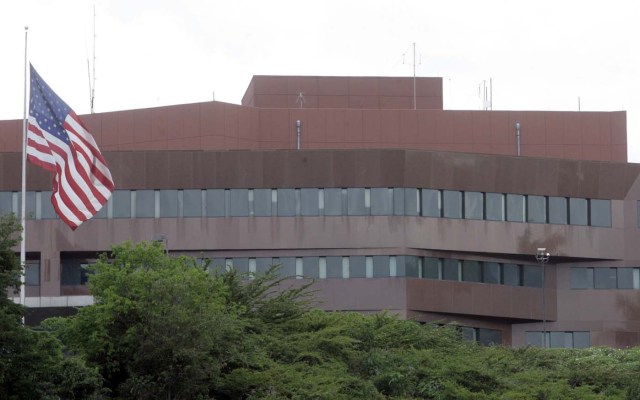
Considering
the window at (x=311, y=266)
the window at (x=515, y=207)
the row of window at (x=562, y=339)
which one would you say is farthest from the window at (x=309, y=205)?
the row of window at (x=562, y=339)

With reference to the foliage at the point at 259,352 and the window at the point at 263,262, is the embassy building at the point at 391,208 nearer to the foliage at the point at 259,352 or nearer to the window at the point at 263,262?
the window at the point at 263,262

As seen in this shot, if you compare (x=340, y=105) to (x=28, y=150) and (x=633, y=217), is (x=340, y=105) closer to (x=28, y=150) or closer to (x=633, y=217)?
(x=633, y=217)

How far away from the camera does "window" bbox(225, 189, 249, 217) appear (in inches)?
3273

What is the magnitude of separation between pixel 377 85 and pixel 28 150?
4799cm

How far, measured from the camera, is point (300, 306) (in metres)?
59.4

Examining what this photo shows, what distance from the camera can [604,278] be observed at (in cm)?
8819

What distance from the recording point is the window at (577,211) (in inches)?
3420

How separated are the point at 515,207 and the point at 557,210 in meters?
2.59

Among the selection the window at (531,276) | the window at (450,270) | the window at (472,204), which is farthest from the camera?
the window at (531,276)

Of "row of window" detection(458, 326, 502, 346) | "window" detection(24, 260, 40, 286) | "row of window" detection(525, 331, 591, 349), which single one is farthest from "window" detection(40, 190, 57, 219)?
"row of window" detection(525, 331, 591, 349)

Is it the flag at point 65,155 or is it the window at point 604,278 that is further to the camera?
the window at point 604,278

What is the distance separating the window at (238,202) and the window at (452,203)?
35.2 ft

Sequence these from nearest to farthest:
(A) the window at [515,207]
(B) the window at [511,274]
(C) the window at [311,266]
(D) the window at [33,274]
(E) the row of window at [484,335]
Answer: (C) the window at [311,266] → (D) the window at [33,274] → (A) the window at [515,207] → (E) the row of window at [484,335] → (B) the window at [511,274]

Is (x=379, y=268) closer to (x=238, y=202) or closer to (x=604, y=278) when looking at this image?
(x=238, y=202)
